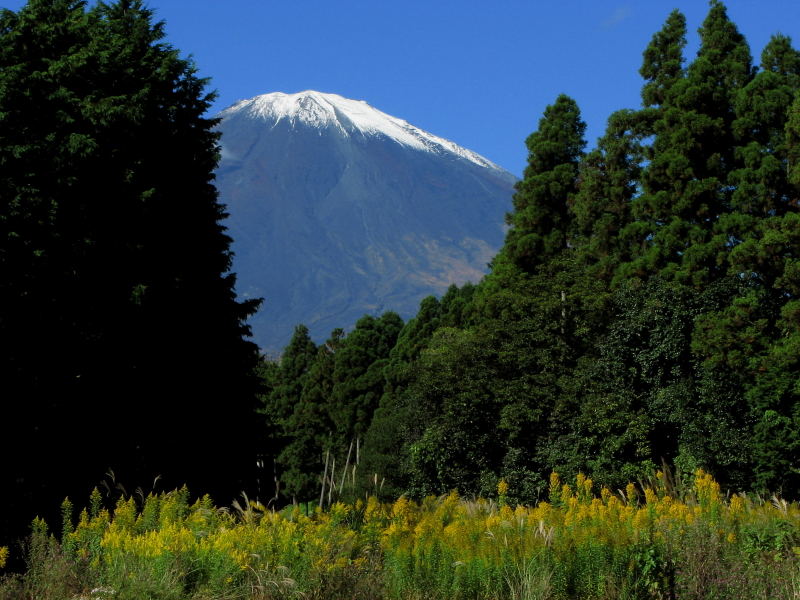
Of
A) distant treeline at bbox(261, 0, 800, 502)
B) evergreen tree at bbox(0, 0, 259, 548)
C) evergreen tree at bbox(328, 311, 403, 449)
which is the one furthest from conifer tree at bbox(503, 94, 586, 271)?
evergreen tree at bbox(328, 311, 403, 449)

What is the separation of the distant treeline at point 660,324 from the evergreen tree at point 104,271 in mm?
4067

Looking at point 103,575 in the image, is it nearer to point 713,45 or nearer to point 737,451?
point 737,451

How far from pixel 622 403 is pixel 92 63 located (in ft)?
45.9

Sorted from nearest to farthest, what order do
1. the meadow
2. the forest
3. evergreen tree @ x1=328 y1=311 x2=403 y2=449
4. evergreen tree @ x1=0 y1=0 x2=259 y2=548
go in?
1. the meadow
2. the forest
3. evergreen tree @ x1=0 y1=0 x2=259 y2=548
4. evergreen tree @ x1=328 y1=311 x2=403 y2=449

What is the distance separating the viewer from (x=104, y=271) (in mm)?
14891

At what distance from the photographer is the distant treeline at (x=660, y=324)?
714 inches

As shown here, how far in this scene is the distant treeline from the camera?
714 inches

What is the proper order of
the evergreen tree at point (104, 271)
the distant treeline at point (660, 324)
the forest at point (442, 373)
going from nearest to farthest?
the forest at point (442, 373)
the evergreen tree at point (104, 271)
the distant treeline at point (660, 324)

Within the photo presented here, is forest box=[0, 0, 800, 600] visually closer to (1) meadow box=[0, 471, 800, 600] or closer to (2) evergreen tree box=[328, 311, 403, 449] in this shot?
(1) meadow box=[0, 471, 800, 600]

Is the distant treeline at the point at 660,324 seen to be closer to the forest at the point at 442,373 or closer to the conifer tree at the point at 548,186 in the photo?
the forest at the point at 442,373

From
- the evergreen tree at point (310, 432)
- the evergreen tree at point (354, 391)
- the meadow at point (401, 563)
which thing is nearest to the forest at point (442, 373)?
the meadow at point (401, 563)

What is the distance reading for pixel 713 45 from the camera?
22047 millimetres

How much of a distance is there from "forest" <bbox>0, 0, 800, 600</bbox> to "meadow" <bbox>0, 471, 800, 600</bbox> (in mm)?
26

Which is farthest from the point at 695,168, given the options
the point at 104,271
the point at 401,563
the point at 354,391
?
the point at 354,391
